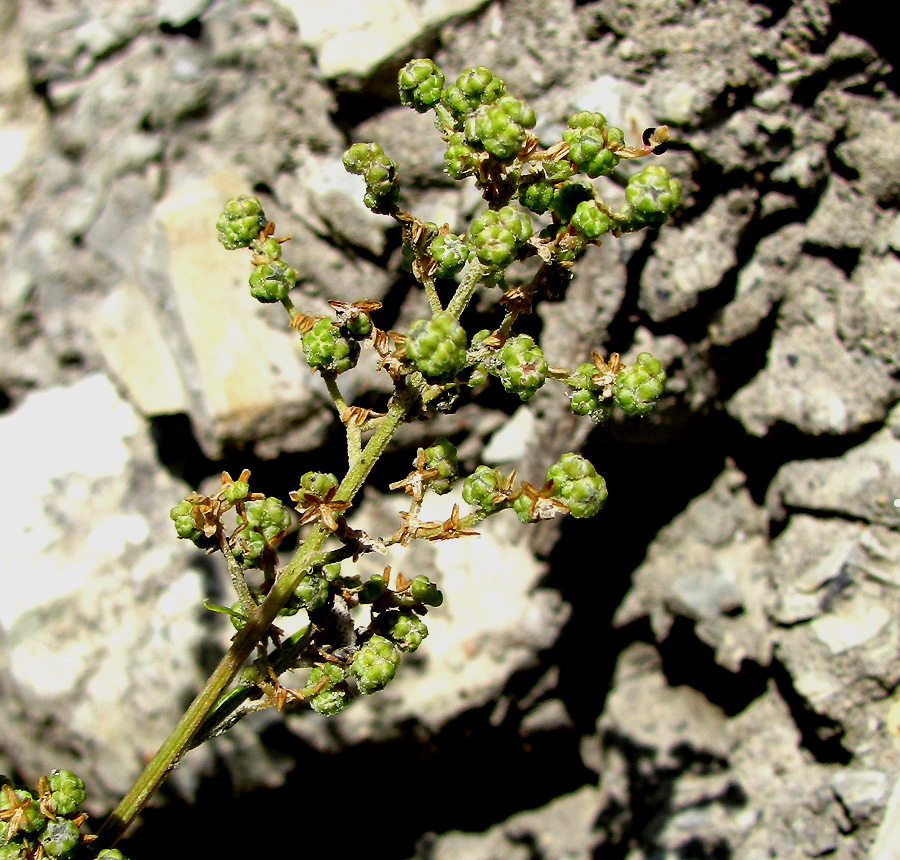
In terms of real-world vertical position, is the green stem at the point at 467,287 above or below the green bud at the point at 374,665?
above

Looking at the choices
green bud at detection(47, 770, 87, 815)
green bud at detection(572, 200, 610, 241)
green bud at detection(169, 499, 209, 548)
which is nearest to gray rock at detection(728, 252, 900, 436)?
green bud at detection(572, 200, 610, 241)

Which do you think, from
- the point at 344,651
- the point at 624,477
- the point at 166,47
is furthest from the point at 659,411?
the point at 166,47

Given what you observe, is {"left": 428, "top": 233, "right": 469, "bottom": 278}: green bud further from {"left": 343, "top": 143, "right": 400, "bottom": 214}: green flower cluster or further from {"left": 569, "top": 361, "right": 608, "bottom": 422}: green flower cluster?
{"left": 569, "top": 361, "right": 608, "bottom": 422}: green flower cluster

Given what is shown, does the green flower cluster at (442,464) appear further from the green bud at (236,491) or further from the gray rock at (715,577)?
the gray rock at (715,577)

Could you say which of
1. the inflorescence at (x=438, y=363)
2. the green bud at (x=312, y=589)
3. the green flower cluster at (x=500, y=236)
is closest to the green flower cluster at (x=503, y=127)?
the inflorescence at (x=438, y=363)

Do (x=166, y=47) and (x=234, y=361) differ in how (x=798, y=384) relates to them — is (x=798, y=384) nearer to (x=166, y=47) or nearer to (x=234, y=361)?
(x=234, y=361)
